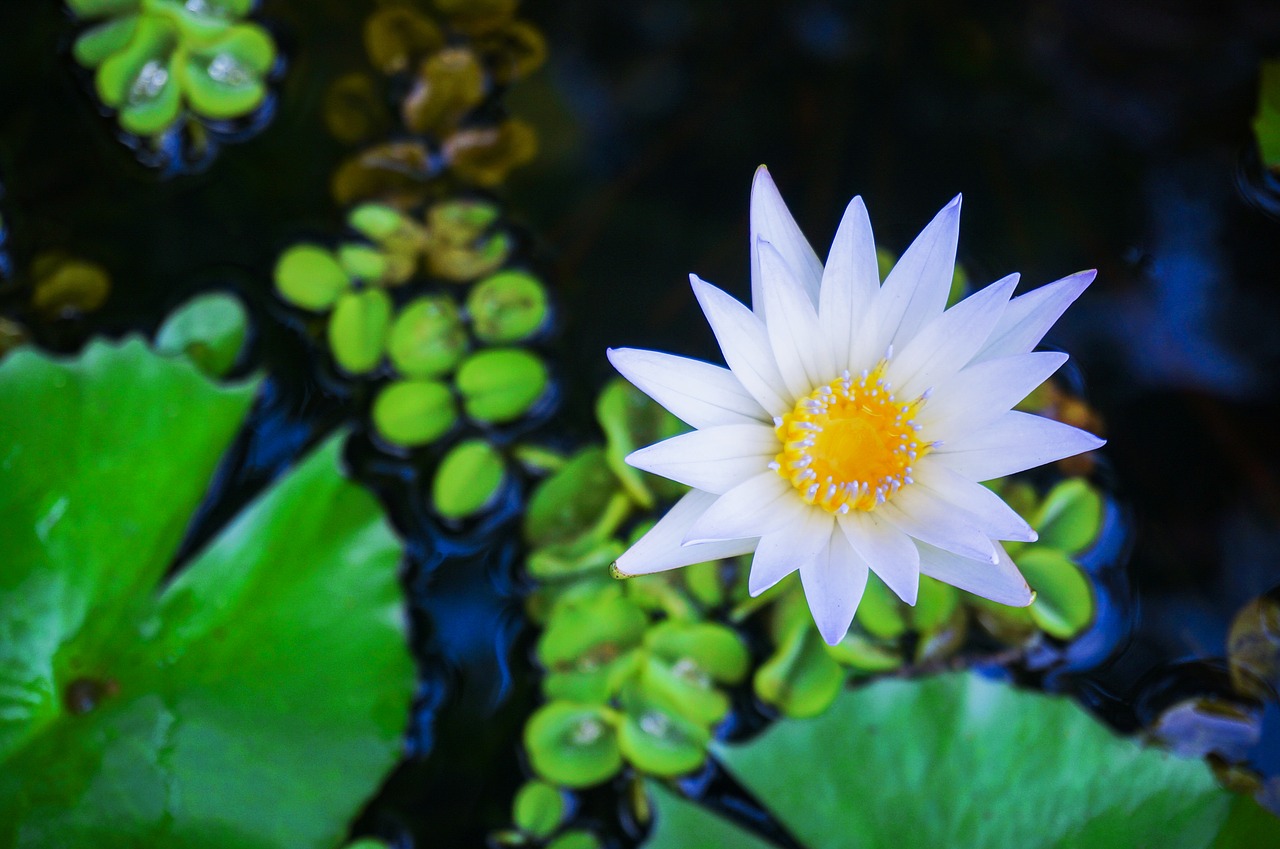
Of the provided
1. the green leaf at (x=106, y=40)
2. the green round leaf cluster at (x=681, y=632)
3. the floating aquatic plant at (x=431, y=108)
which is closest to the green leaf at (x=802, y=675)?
the green round leaf cluster at (x=681, y=632)

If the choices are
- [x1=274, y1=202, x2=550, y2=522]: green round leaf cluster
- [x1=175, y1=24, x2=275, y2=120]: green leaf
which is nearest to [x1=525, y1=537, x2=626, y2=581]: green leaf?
[x1=274, y1=202, x2=550, y2=522]: green round leaf cluster

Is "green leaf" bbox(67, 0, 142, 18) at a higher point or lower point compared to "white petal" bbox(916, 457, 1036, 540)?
higher

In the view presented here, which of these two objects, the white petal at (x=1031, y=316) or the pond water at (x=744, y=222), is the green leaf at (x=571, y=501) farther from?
the white petal at (x=1031, y=316)

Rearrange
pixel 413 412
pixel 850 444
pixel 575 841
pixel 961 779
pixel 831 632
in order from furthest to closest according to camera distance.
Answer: pixel 413 412
pixel 575 841
pixel 961 779
pixel 850 444
pixel 831 632

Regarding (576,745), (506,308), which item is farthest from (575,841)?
(506,308)

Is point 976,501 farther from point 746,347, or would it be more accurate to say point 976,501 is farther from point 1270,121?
point 1270,121

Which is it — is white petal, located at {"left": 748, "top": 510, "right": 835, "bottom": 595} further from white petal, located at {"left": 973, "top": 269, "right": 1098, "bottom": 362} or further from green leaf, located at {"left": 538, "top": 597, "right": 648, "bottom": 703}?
green leaf, located at {"left": 538, "top": 597, "right": 648, "bottom": 703}
